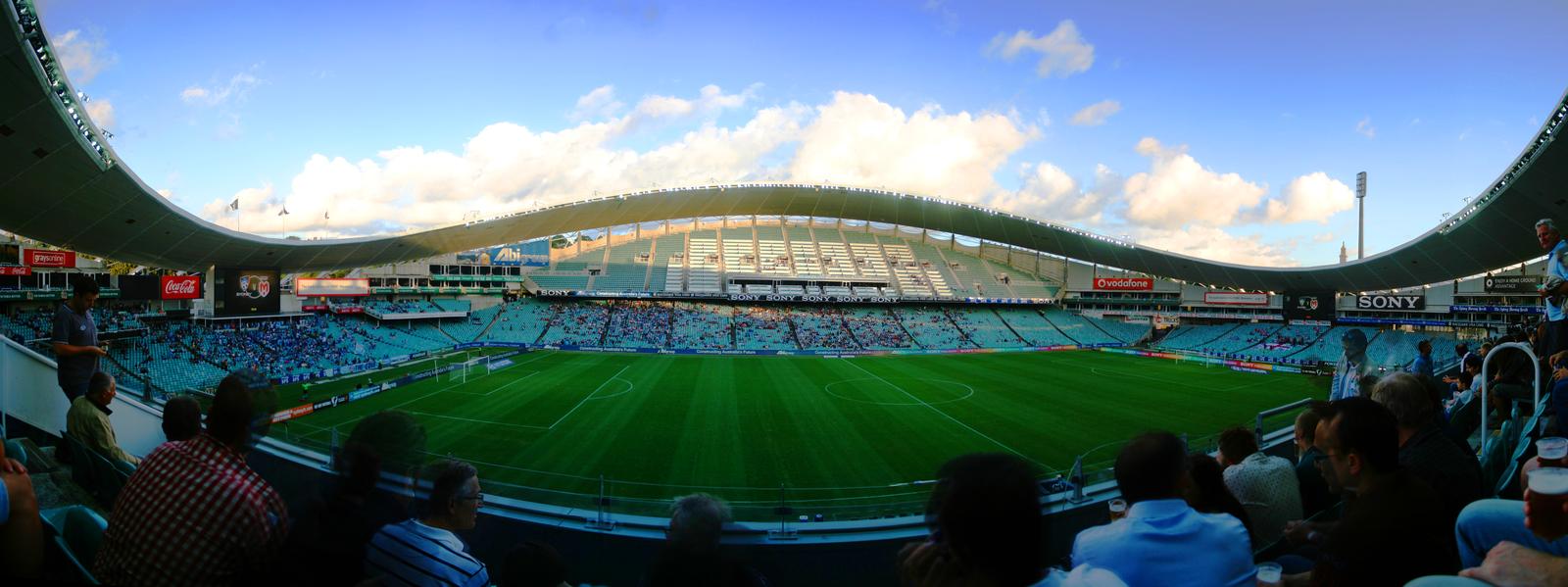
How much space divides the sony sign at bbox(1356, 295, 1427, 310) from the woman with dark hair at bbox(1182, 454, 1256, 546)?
55559 mm

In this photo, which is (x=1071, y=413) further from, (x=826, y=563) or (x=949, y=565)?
(x=949, y=565)

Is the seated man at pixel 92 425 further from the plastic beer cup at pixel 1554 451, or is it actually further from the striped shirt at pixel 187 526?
the plastic beer cup at pixel 1554 451

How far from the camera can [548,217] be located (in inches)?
1768

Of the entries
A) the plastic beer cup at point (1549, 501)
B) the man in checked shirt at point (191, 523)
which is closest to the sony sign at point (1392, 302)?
the plastic beer cup at point (1549, 501)

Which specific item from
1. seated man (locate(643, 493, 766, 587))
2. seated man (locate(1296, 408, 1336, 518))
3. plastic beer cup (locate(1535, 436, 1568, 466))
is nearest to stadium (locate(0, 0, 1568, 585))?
seated man (locate(643, 493, 766, 587))

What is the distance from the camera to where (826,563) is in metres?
6.61

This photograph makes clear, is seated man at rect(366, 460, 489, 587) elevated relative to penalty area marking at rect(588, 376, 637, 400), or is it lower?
elevated

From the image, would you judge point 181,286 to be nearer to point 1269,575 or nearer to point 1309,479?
point 1269,575

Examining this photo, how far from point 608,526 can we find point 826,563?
254 cm

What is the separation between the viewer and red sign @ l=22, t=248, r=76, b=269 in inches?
1027

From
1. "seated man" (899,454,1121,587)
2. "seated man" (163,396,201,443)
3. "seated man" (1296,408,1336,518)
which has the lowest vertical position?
"seated man" (1296,408,1336,518)

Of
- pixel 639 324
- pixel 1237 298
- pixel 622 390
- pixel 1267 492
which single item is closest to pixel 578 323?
pixel 639 324

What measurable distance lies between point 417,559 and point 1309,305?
5896 centimetres

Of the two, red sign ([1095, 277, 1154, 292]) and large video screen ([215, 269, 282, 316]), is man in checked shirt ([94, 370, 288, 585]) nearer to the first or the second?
large video screen ([215, 269, 282, 316])
